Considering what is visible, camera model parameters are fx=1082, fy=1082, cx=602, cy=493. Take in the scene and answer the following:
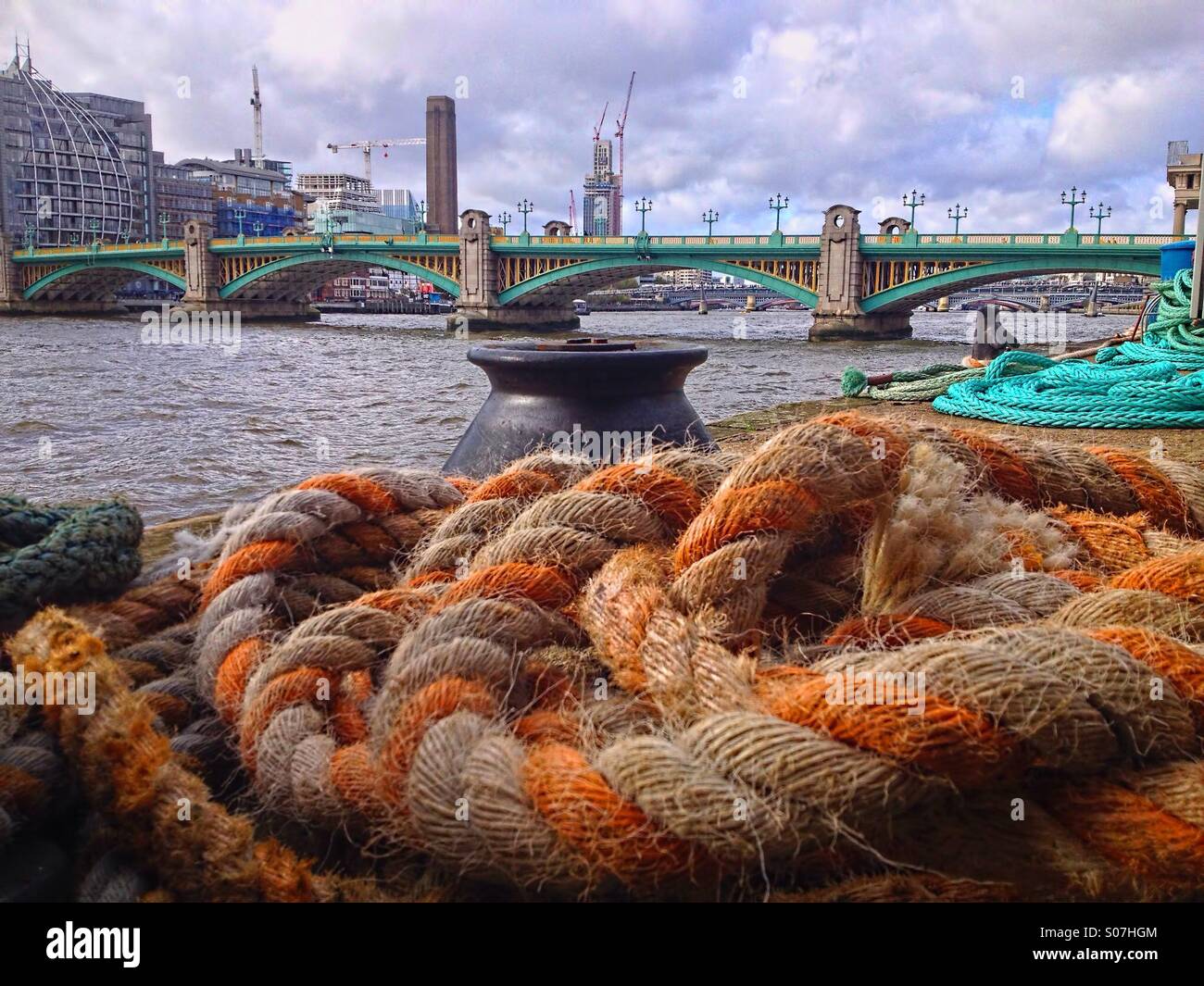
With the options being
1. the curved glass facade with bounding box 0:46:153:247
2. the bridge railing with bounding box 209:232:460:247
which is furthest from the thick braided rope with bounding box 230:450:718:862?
the curved glass facade with bounding box 0:46:153:247

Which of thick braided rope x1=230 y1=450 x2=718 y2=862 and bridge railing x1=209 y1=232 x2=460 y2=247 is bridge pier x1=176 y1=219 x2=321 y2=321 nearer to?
bridge railing x1=209 y1=232 x2=460 y2=247

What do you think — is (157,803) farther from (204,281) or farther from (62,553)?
(204,281)

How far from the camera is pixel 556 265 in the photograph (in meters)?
44.3

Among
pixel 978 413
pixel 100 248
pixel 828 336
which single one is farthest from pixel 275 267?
pixel 978 413

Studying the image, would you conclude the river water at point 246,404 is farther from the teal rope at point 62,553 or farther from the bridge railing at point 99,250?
the bridge railing at point 99,250

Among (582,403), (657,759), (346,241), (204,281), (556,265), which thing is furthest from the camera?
(204,281)

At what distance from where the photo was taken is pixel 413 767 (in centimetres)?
150

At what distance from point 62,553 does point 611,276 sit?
4272 centimetres

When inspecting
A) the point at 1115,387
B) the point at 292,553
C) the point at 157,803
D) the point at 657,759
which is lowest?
the point at 157,803

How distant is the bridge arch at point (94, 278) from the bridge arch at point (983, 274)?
33.5 m

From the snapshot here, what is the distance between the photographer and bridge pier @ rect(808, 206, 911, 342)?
38062 mm

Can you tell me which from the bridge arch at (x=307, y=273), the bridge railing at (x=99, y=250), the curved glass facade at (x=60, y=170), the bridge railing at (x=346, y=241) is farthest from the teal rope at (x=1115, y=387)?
the curved glass facade at (x=60, y=170)

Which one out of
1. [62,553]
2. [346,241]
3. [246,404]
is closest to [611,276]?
[346,241]

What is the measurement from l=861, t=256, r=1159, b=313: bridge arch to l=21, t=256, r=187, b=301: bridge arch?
110ft
